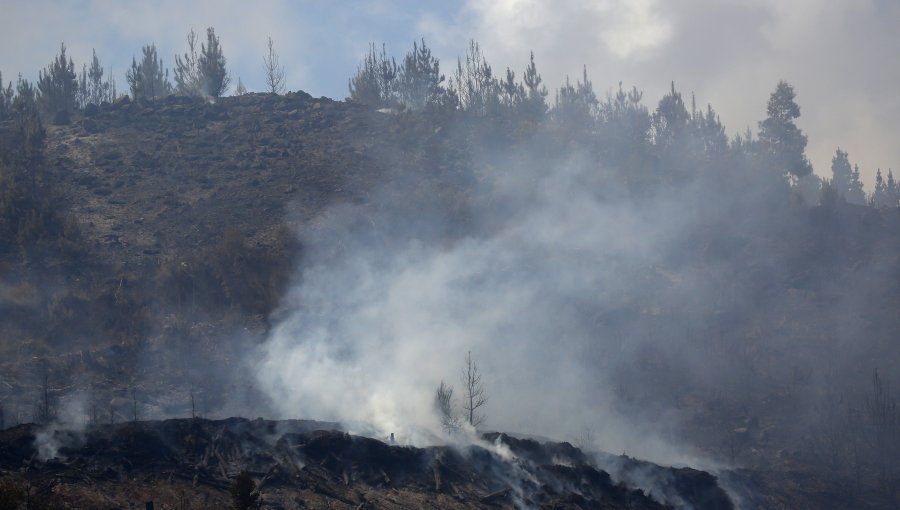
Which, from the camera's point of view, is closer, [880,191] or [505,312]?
[505,312]

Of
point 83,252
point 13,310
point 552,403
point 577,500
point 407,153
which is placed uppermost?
point 407,153

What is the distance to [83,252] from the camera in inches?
2124

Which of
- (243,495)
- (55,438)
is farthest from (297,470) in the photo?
(55,438)

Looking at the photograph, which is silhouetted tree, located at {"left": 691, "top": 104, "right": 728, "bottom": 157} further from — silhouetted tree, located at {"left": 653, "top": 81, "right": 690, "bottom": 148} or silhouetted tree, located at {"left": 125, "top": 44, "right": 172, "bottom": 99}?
silhouetted tree, located at {"left": 125, "top": 44, "right": 172, "bottom": 99}

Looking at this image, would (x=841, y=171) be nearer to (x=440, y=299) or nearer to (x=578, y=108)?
(x=578, y=108)

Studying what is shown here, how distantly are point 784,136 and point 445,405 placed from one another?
61.9m

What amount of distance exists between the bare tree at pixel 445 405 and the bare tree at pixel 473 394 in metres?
0.91

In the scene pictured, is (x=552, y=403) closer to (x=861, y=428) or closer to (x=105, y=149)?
(x=861, y=428)

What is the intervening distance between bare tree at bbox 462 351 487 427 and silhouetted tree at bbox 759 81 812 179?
Answer: 5064 centimetres

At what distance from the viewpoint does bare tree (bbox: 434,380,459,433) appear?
41.0 m

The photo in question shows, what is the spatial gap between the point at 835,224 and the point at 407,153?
37423 millimetres

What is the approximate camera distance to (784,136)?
8725 cm

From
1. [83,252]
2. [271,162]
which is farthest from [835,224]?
[83,252]

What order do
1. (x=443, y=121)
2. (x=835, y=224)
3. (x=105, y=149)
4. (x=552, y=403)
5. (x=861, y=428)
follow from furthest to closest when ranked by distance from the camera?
(x=443, y=121), (x=105, y=149), (x=835, y=224), (x=552, y=403), (x=861, y=428)
